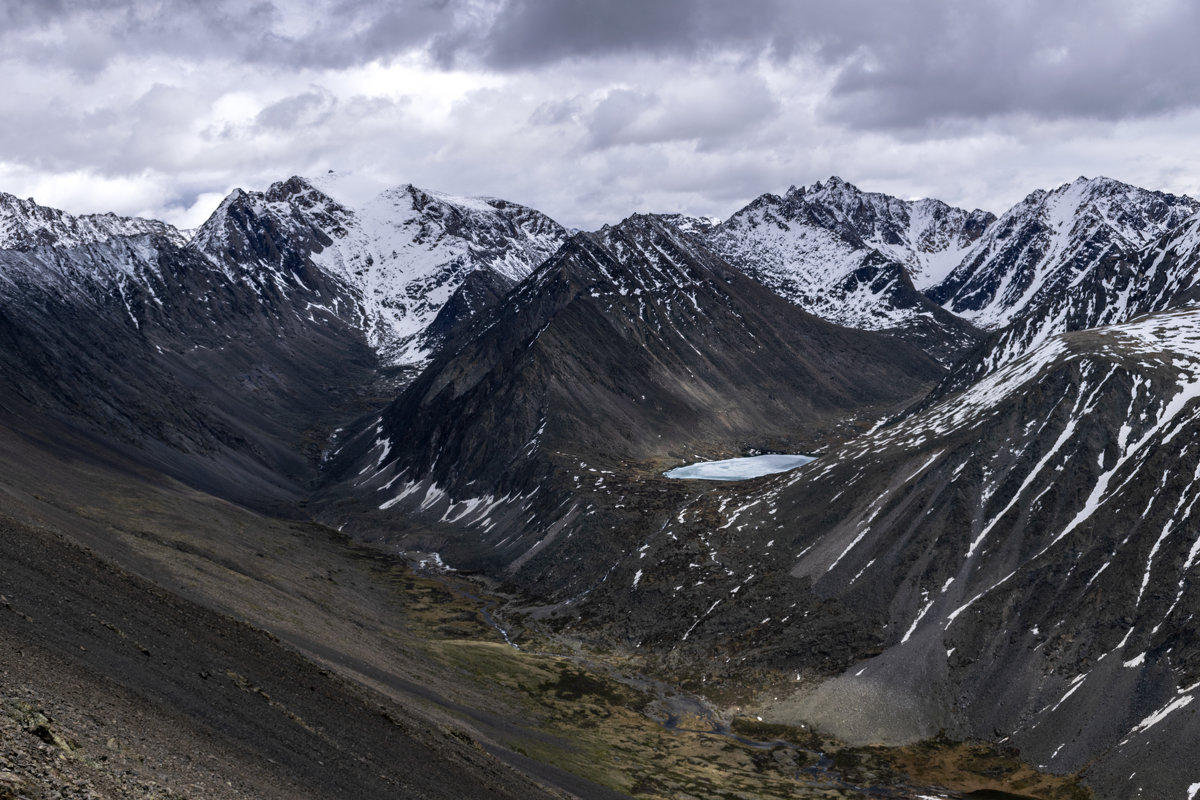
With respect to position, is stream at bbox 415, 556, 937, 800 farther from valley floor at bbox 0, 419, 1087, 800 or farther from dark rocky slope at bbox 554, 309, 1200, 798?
dark rocky slope at bbox 554, 309, 1200, 798

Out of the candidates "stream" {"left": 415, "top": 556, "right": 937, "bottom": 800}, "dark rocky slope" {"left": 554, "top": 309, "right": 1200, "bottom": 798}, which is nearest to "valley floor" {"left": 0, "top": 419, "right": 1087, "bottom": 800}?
"stream" {"left": 415, "top": 556, "right": 937, "bottom": 800}

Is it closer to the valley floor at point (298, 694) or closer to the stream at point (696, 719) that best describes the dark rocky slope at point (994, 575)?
the stream at point (696, 719)

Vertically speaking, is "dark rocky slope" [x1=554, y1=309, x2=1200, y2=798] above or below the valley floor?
above

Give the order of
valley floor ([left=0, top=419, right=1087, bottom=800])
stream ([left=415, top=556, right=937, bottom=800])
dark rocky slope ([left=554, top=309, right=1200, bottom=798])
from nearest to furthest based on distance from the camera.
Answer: valley floor ([left=0, top=419, right=1087, bottom=800])
stream ([left=415, top=556, right=937, bottom=800])
dark rocky slope ([left=554, top=309, right=1200, bottom=798])

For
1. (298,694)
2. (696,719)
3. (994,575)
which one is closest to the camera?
(298,694)

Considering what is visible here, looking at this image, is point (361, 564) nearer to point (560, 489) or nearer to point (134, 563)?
point (560, 489)

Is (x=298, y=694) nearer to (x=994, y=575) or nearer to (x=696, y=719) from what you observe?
(x=696, y=719)

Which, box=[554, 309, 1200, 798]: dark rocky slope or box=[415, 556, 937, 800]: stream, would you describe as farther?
box=[554, 309, 1200, 798]: dark rocky slope

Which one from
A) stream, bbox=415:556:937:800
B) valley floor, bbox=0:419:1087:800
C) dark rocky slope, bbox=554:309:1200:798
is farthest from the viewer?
dark rocky slope, bbox=554:309:1200:798

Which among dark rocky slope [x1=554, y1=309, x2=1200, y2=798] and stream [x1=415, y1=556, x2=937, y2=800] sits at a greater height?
dark rocky slope [x1=554, y1=309, x2=1200, y2=798]

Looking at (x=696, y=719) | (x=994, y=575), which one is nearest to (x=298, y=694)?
(x=696, y=719)

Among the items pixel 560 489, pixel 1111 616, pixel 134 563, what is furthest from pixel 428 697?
pixel 560 489
